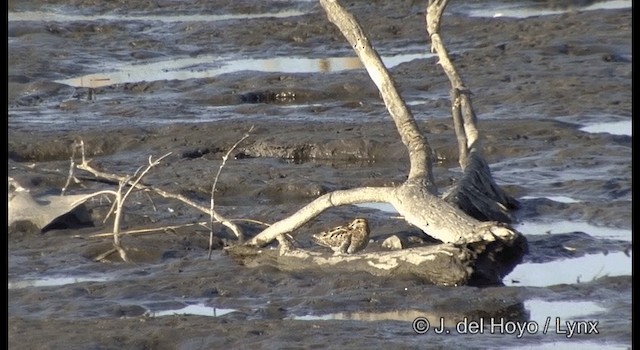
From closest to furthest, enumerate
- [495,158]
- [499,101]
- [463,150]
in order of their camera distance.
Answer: [463,150]
[495,158]
[499,101]

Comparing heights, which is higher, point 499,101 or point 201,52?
point 201,52

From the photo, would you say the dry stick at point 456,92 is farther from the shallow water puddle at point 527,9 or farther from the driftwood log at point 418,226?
the shallow water puddle at point 527,9

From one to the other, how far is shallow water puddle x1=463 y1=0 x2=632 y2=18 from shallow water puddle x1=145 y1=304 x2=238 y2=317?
12095mm

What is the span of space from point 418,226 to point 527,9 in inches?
476

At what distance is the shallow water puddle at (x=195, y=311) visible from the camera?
8.00 meters

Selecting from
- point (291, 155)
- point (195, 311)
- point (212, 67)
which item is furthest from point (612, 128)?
point (212, 67)

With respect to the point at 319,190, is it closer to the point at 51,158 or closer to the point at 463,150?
the point at 463,150

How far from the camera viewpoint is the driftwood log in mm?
8414

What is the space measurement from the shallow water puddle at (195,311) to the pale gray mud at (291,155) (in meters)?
0.03

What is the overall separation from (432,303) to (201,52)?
1177 centimetres

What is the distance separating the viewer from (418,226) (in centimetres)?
891

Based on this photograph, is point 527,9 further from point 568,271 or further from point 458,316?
point 458,316

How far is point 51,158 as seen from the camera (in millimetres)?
13383
